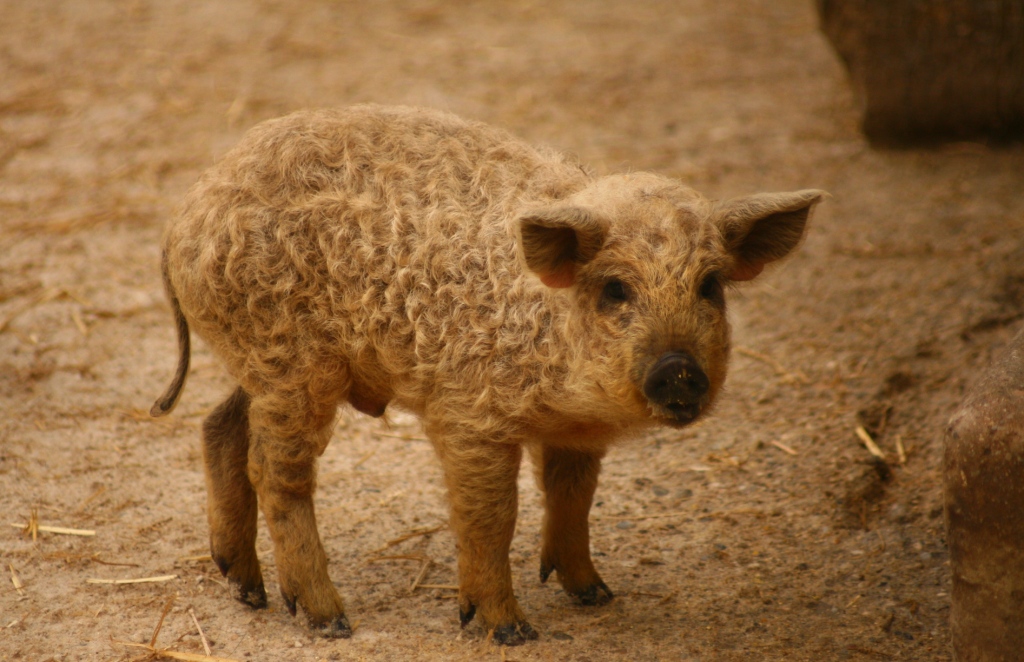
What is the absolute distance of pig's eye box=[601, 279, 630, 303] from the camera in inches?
155

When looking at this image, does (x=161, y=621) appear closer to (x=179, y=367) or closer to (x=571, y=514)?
(x=179, y=367)

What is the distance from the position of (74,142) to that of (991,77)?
26.6 feet

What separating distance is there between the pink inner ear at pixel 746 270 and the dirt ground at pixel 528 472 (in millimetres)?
1607

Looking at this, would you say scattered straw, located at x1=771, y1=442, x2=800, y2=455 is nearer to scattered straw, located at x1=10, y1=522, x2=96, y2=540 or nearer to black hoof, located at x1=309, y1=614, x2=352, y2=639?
black hoof, located at x1=309, y1=614, x2=352, y2=639

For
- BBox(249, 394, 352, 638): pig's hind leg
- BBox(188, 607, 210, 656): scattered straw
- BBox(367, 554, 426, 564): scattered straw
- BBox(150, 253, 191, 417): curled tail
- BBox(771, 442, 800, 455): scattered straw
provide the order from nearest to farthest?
1. BBox(188, 607, 210, 656): scattered straw
2. BBox(249, 394, 352, 638): pig's hind leg
3. BBox(150, 253, 191, 417): curled tail
4. BBox(367, 554, 426, 564): scattered straw
5. BBox(771, 442, 800, 455): scattered straw

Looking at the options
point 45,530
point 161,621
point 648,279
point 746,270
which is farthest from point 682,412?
point 45,530

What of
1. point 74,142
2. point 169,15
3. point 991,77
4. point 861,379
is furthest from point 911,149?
point 169,15

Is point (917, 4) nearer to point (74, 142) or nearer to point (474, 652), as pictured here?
point (474, 652)

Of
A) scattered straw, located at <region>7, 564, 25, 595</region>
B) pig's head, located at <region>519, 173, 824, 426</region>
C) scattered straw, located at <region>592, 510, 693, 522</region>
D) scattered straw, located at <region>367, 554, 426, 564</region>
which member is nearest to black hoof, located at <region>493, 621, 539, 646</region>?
scattered straw, located at <region>367, 554, 426, 564</region>

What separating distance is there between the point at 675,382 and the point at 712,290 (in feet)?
1.61

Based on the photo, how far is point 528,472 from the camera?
248 inches

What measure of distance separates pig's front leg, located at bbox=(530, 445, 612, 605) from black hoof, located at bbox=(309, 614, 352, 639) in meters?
1.01

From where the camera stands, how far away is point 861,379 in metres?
6.56

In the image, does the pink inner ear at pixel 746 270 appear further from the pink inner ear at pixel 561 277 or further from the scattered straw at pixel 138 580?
the scattered straw at pixel 138 580
